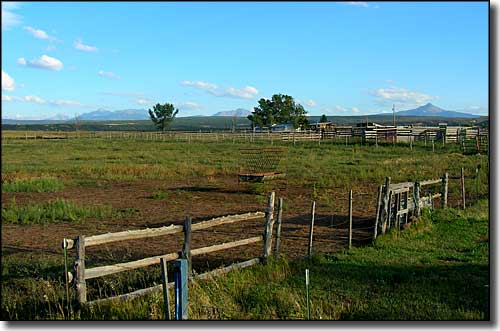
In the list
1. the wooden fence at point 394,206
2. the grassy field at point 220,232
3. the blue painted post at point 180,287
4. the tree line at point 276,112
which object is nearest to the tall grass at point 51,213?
the grassy field at point 220,232

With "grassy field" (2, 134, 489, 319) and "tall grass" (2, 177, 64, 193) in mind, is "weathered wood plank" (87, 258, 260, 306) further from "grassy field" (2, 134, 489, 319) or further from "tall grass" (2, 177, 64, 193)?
"tall grass" (2, 177, 64, 193)

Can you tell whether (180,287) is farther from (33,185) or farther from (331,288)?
(33,185)

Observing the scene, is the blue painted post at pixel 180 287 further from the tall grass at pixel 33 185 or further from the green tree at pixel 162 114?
the green tree at pixel 162 114

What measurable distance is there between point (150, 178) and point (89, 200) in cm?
701

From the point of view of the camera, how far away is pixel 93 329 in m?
4.85

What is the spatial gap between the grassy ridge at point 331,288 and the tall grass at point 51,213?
428 cm

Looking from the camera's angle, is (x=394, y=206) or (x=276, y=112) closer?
(x=394, y=206)

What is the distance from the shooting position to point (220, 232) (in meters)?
12.6

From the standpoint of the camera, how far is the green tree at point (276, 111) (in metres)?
86.9

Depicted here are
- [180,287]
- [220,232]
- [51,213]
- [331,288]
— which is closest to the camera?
[180,287]

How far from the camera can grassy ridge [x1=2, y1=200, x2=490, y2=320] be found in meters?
6.39

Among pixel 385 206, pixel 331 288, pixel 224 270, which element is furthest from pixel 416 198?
pixel 224 270

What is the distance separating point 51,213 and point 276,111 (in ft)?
248

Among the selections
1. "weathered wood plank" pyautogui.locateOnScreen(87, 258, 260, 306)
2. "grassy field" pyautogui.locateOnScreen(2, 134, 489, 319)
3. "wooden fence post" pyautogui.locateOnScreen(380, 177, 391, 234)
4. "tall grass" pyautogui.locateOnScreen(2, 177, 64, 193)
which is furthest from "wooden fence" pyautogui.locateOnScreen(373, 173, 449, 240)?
"tall grass" pyautogui.locateOnScreen(2, 177, 64, 193)
